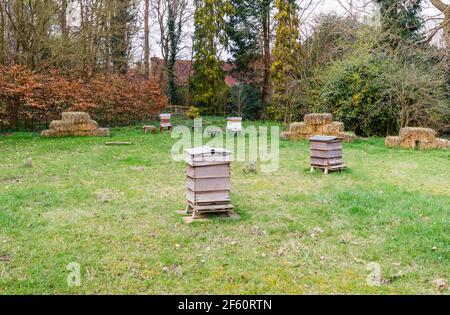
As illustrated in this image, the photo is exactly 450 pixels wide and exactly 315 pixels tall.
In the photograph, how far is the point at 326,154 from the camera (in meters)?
9.31

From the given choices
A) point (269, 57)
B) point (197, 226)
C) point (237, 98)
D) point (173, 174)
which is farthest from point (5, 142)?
point (269, 57)

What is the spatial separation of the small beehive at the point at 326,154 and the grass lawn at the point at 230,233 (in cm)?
32

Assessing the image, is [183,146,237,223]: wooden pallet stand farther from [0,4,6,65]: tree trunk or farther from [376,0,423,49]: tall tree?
[0,4,6,65]: tree trunk

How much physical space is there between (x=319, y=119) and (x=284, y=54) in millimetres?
8371

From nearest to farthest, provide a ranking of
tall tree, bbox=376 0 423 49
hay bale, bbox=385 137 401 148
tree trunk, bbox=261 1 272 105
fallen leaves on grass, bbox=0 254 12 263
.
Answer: fallen leaves on grass, bbox=0 254 12 263
hay bale, bbox=385 137 401 148
tall tree, bbox=376 0 423 49
tree trunk, bbox=261 1 272 105

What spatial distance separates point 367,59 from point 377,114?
7.52 feet

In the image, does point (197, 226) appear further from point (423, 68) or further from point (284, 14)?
point (284, 14)

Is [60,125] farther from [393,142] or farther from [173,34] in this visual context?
[173,34]

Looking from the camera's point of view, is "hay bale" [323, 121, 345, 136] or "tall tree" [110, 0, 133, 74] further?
"tall tree" [110, 0, 133, 74]

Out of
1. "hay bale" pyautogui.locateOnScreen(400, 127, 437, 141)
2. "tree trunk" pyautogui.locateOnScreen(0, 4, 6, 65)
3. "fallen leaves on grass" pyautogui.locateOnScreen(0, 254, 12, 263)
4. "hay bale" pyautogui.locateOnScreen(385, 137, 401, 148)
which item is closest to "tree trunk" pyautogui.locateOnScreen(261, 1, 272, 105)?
"hay bale" pyautogui.locateOnScreen(385, 137, 401, 148)

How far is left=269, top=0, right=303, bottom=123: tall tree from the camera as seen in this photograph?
22.4 metres

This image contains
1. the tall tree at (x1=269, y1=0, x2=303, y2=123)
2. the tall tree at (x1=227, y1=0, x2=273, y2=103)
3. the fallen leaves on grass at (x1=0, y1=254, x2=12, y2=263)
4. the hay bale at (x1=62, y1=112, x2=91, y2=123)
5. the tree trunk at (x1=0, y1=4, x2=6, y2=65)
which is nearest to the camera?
the fallen leaves on grass at (x1=0, y1=254, x2=12, y2=263)

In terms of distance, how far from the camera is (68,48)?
1784cm

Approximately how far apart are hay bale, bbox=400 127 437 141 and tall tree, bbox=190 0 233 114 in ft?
46.4
